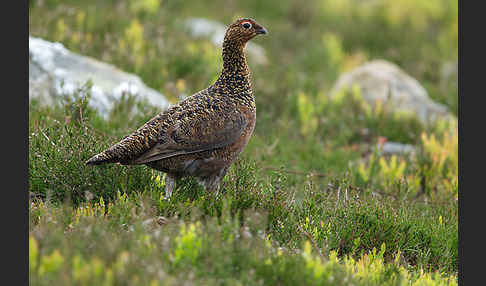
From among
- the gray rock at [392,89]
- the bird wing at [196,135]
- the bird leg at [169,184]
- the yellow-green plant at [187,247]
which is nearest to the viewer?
the yellow-green plant at [187,247]

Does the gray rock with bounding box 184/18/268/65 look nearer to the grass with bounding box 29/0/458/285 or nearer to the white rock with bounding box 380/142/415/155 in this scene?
the grass with bounding box 29/0/458/285

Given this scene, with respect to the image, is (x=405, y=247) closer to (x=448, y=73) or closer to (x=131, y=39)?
(x=131, y=39)

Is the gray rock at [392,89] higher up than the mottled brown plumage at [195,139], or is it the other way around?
the gray rock at [392,89]

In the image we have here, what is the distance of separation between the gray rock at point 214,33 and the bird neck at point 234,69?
17.5 feet

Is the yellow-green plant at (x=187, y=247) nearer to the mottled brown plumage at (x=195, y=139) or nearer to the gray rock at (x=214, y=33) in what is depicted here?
the mottled brown plumage at (x=195, y=139)

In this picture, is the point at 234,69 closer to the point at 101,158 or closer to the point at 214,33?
the point at 101,158

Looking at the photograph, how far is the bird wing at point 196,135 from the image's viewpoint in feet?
13.4

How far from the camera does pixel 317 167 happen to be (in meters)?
6.84

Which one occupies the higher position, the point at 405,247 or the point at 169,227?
the point at 169,227

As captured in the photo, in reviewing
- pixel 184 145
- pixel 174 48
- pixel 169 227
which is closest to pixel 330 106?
pixel 174 48

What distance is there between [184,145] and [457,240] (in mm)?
2352

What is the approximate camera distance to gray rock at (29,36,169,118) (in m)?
6.38

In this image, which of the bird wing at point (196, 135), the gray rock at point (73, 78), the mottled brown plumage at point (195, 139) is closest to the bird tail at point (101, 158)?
the mottled brown plumage at point (195, 139)

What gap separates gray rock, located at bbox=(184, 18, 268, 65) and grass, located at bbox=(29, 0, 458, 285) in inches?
12.6
